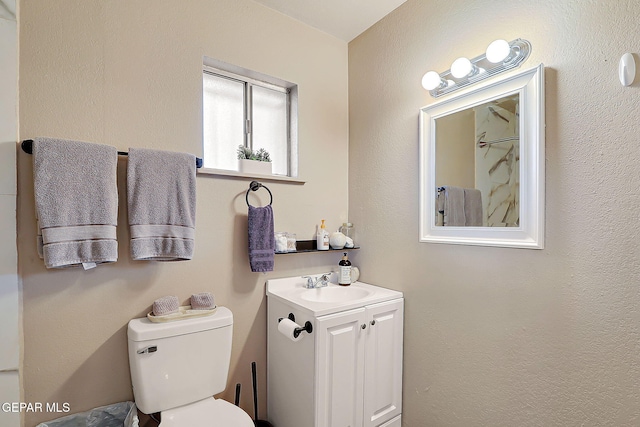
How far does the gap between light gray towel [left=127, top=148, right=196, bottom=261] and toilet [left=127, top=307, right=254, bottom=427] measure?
1.09 feet

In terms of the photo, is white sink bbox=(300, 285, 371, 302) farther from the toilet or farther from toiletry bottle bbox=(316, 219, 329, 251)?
the toilet

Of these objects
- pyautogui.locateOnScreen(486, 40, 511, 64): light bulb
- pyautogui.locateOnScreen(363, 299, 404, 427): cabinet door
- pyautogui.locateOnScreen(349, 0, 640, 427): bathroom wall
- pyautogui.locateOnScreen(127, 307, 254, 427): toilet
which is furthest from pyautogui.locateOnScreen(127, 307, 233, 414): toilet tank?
pyautogui.locateOnScreen(486, 40, 511, 64): light bulb

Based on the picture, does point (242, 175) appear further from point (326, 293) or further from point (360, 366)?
point (360, 366)

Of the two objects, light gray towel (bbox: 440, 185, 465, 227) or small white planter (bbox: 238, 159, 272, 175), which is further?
small white planter (bbox: 238, 159, 272, 175)

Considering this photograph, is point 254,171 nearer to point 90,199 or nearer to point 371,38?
point 90,199

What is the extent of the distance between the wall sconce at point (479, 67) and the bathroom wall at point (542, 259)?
0.06 metres

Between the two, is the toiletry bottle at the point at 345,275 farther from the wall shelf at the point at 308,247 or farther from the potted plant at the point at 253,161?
the potted plant at the point at 253,161

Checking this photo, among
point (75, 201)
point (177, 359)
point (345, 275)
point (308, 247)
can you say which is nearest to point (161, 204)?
point (75, 201)

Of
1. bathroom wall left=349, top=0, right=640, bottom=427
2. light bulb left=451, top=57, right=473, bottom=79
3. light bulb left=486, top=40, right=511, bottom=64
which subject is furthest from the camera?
light bulb left=451, top=57, right=473, bottom=79

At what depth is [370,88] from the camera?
1978 millimetres

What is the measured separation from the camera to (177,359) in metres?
1.34

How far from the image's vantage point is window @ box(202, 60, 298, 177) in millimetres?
1760

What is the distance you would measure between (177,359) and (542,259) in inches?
63.5

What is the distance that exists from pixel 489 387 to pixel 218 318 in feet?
4.26
